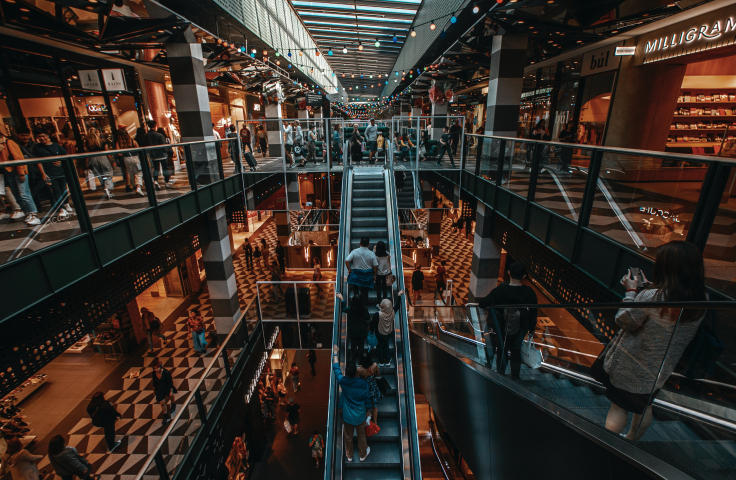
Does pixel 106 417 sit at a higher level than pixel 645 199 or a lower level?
lower

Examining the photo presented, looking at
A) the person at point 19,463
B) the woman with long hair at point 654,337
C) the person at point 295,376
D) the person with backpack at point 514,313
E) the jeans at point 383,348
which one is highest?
the woman with long hair at point 654,337

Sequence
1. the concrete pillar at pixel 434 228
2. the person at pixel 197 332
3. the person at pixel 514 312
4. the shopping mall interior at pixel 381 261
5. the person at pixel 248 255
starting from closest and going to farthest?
the shopping mall interior at pixel 381 261, the person at pixel 514 312, the person at pixel 197 332, the person at pixel 248 255, the concrete pillar at pixel 434 228

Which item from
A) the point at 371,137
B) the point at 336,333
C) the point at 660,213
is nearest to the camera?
the point at 660,213

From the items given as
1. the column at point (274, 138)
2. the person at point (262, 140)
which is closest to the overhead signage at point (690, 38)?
the column at point (274, 138)

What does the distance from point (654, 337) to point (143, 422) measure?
10.4m

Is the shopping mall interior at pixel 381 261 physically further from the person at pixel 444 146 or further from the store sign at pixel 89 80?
the person at pixel 444 146

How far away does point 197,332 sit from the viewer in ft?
31.7

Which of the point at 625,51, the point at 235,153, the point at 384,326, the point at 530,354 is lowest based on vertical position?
the point at 384,326

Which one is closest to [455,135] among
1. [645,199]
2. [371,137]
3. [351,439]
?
[371,137]

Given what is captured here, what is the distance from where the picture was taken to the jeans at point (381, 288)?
20.3 feet

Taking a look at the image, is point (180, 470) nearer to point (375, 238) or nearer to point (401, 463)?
point (401, 463)

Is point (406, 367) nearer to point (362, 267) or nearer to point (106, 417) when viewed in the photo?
point (362, 267)

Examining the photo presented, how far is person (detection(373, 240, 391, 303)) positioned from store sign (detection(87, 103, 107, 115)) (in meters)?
10.1

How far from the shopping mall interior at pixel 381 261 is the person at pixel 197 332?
104mm
